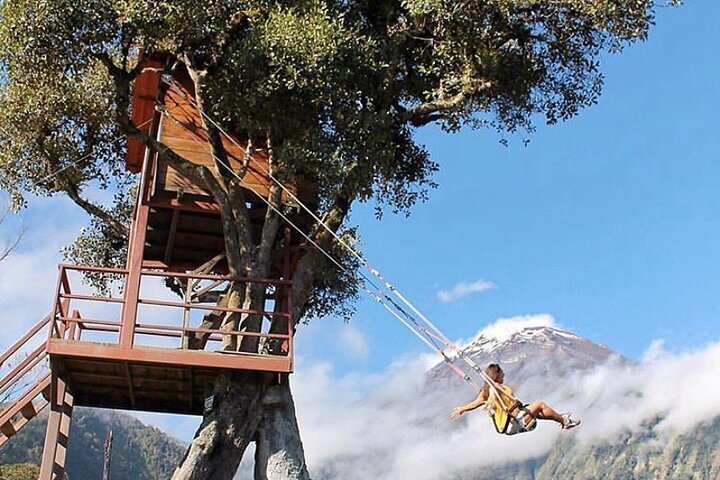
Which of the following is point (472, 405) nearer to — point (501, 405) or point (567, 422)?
point (501, 405)

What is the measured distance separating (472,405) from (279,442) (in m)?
3.38

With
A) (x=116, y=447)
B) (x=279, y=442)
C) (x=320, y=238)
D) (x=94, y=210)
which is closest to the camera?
(x=279, y=442)

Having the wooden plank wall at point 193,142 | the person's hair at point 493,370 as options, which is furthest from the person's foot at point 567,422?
the wooden plank wall at point 193,142

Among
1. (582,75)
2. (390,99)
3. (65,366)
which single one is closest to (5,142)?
(65,366)

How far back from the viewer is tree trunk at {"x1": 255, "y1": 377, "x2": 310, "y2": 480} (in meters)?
13.7

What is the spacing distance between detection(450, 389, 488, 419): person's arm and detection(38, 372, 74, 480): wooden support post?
212 inches

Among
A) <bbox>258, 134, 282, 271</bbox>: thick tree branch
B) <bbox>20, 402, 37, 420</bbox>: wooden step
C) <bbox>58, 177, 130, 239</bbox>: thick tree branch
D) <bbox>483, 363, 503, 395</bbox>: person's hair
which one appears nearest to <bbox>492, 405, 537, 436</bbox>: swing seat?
<bbox>483, 363, 503, 395</bbox>: person's hair

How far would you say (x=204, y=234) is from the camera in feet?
56.4

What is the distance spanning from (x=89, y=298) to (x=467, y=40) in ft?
21.2

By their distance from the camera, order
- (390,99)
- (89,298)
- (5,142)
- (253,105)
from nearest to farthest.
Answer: (89,298), (253,105), (390,99), (5,142)

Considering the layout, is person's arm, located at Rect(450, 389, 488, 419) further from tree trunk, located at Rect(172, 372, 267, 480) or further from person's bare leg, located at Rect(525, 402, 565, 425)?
tree trunk, located at Rect(172, 372, 267, 480)

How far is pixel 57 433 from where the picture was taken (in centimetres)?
1388

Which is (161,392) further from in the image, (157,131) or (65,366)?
(157,131)

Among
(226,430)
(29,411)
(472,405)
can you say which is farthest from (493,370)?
(29,411)
